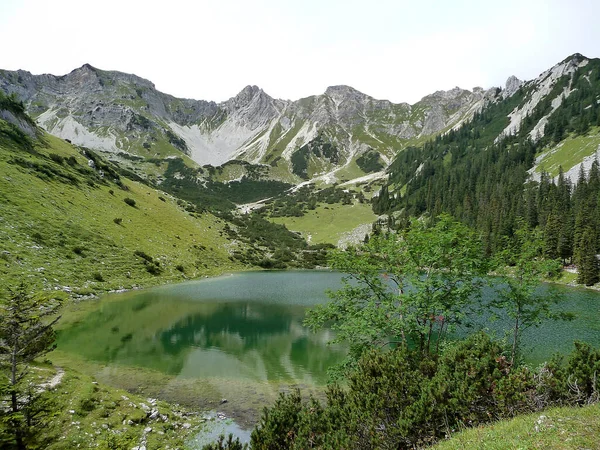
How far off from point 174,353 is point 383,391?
1050 inches

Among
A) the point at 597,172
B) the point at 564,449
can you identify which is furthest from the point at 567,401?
the point at 597,172

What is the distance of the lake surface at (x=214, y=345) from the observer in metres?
23.8

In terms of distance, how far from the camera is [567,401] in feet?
29.1

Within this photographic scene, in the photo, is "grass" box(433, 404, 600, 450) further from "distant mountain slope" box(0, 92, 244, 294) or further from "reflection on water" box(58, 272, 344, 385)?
"distant mountain slope" box(0, 92, 244, 294)

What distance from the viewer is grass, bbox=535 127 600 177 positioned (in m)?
Result: 146

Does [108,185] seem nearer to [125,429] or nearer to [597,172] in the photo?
[125,429]

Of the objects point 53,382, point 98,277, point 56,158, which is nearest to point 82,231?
point 98,277

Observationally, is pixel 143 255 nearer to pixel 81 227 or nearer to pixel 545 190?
pixel 81 227

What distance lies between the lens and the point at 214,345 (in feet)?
113

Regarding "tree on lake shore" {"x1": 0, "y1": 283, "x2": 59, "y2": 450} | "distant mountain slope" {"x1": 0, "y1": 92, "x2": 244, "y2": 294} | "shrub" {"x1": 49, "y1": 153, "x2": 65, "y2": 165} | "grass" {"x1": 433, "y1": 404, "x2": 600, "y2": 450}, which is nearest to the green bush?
"grass" {"x1": 433, "y1": 404, "x2": 600, "y2": 450}

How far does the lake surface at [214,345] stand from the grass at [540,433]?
1488 cm

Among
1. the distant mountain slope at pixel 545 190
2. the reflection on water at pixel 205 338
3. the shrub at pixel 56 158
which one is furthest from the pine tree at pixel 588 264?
the shrub at pixel 56 158

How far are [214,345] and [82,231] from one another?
157 ft

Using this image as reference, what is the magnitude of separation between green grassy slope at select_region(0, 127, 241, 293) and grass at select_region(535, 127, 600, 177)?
16051cm
